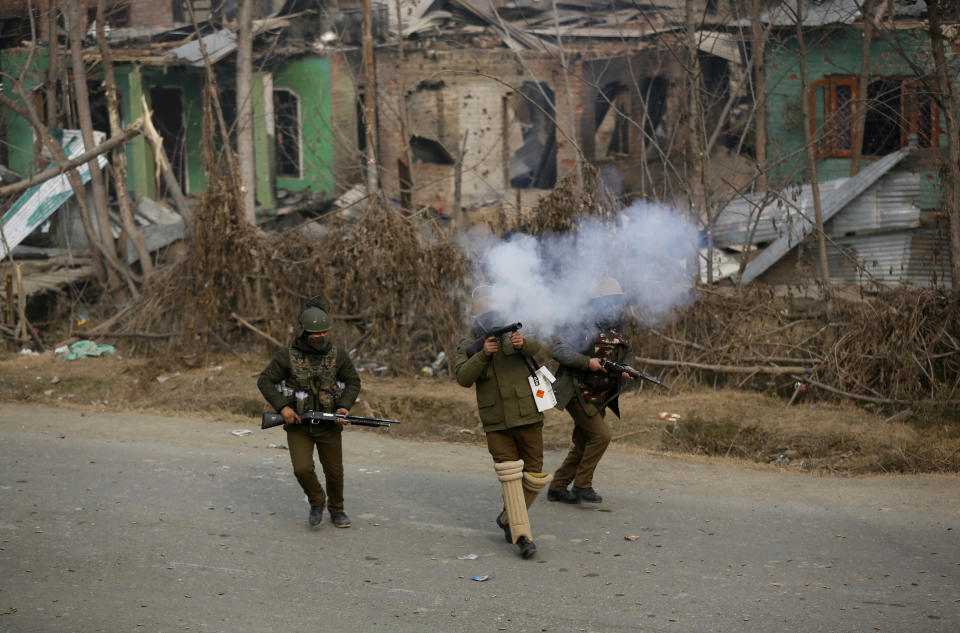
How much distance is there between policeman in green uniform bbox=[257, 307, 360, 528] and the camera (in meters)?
6.66

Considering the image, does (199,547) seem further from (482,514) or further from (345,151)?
(345,151)

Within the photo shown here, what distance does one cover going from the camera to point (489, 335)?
6.23 meters

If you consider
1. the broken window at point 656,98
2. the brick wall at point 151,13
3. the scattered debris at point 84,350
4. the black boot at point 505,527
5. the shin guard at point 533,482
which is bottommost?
the black boot at point 505,527

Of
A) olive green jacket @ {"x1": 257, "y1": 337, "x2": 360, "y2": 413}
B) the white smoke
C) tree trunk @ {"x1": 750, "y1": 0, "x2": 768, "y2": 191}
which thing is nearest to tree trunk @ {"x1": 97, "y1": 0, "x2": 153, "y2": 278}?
the white smoke

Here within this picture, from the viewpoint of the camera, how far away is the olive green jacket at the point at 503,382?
622cm

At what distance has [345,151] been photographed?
25.3 m

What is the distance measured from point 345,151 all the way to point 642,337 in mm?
15301

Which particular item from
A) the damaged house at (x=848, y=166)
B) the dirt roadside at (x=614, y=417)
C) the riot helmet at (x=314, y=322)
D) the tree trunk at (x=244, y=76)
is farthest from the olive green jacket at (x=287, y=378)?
the tree trunk at (x=244, y=76)

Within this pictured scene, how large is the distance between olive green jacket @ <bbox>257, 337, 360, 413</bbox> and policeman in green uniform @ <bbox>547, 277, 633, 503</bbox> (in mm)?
1526

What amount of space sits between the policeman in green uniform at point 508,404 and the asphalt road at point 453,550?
446mm

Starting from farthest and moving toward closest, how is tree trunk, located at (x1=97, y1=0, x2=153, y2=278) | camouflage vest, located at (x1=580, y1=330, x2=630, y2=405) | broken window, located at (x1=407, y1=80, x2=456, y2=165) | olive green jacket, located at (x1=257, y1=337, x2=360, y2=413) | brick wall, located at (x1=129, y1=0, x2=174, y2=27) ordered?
brick wall, located at (x1=129, y1=0, x2=174, y2=27) < broken window, located at (x1=407, y1=80, x2=456, y2=165) < tree trunk, located at (x1=97, y1=0, x2=153, y2=278) < camouflage vest, located at (x1=580, y1=330, x2=630, y2=405) < olive green jacket, located at (x1=257, y1=337, x2=360, y2=413)

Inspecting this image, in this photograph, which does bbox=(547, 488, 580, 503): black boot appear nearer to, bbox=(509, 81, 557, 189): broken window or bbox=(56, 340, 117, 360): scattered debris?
bbox=(56, 340, 117, 360): scattered debris

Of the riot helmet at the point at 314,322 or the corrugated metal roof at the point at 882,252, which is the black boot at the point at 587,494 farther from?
the corrugated metal roof at the point at 882,252

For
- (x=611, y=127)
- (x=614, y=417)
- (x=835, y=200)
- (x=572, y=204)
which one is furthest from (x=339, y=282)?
(x=611, y=127)
